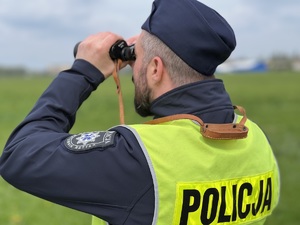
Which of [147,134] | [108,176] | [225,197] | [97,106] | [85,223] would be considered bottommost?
[97,106]

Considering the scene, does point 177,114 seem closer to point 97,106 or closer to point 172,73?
point 172,73

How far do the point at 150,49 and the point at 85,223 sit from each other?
426 centimetres

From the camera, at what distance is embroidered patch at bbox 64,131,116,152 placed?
1.73 metres

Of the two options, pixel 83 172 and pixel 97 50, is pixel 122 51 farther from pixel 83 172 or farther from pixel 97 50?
pixel 83 172

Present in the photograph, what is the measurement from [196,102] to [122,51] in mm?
347

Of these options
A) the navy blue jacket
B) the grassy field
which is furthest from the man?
the grassy field

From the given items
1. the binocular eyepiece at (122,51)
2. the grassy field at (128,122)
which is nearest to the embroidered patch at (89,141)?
the binocular eyepiece at (122,51)

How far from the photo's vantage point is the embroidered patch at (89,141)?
1.73 meters

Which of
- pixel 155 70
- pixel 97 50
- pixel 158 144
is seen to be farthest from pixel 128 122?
pixel 158 144

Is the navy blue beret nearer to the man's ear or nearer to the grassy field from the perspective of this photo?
the man's ear

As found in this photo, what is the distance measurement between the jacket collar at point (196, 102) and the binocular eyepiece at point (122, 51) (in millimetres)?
198

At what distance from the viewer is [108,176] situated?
1.71 meters

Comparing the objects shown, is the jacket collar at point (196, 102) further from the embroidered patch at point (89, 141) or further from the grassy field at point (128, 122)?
the grassy field at point (128, 122)

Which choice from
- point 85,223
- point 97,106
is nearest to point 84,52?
point 85,223
